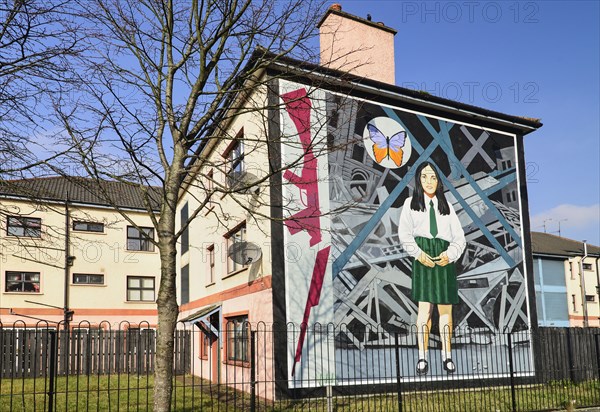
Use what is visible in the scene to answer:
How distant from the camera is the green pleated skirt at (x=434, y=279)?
17156mm

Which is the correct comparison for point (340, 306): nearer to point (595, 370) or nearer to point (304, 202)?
point (304, 202)

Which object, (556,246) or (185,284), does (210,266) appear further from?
(556,246)

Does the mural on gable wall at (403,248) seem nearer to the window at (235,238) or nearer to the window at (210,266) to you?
the window at (235,238)

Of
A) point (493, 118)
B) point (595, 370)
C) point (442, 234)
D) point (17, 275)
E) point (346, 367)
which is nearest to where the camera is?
point (346, 367)

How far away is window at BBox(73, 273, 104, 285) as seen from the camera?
3201 centimetres

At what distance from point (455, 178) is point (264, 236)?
6.69 metres

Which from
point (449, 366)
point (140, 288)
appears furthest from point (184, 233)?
point (449, 366)

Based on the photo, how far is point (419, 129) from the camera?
18266 millimetres

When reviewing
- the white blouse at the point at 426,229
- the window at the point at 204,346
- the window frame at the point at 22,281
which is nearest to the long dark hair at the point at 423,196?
the white blouse at the point at 426,229

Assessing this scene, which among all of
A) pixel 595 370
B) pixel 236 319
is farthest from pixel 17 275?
pixel 595 370

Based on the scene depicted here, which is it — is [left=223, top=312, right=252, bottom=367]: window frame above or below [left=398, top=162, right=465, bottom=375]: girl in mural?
below

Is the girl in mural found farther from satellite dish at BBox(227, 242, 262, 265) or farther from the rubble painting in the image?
satellite dish at BBox(227, 242, 262, 265)

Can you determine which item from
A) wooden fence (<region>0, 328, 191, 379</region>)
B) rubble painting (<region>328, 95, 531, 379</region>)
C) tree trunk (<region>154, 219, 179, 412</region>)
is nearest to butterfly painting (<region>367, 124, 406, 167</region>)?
rubble painting (<region>328, 95, 531, 379</region>)

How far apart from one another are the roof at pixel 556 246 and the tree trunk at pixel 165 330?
36.4 m
